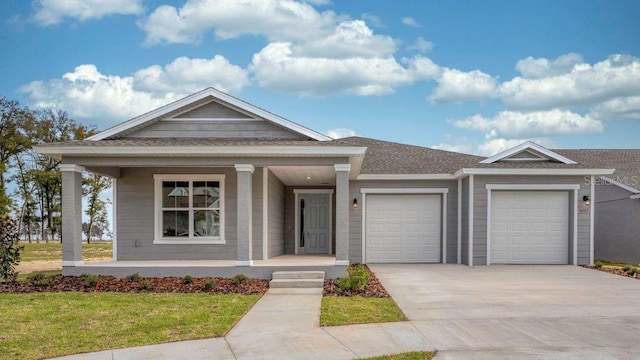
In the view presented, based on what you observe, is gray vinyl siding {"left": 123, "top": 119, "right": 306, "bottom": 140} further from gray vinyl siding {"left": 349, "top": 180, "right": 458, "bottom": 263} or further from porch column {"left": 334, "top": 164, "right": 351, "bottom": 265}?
gray vinyl siding {"left": 349, "top": 180, "right": 458, "bottom": 263}

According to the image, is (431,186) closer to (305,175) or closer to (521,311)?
(305,175)

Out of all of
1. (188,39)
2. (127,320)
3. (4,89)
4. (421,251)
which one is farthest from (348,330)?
(4,89)

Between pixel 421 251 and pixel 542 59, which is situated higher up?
pixel 542 59

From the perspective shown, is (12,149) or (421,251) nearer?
(421,251)

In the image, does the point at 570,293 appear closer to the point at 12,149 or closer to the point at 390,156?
the point at 390,156

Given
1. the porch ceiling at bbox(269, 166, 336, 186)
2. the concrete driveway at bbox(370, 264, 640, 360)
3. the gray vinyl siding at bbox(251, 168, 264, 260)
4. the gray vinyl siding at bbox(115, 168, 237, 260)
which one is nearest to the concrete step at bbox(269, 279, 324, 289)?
the concrete driveway at bbox(370, 264, 640, 360)

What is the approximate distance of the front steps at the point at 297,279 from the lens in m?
11.3

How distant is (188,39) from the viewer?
1781 cm

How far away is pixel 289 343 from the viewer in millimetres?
6484

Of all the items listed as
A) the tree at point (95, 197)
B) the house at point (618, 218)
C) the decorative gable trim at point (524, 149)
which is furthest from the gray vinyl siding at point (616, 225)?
the tree at point (95, 197)

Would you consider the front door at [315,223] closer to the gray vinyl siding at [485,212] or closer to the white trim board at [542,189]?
the gray vinyl siding at [485,212]

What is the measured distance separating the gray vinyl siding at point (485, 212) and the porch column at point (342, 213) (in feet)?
16.4

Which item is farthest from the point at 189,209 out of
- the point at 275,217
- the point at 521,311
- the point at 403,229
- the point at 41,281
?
the point at 521,311

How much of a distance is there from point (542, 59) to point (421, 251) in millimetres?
8004
